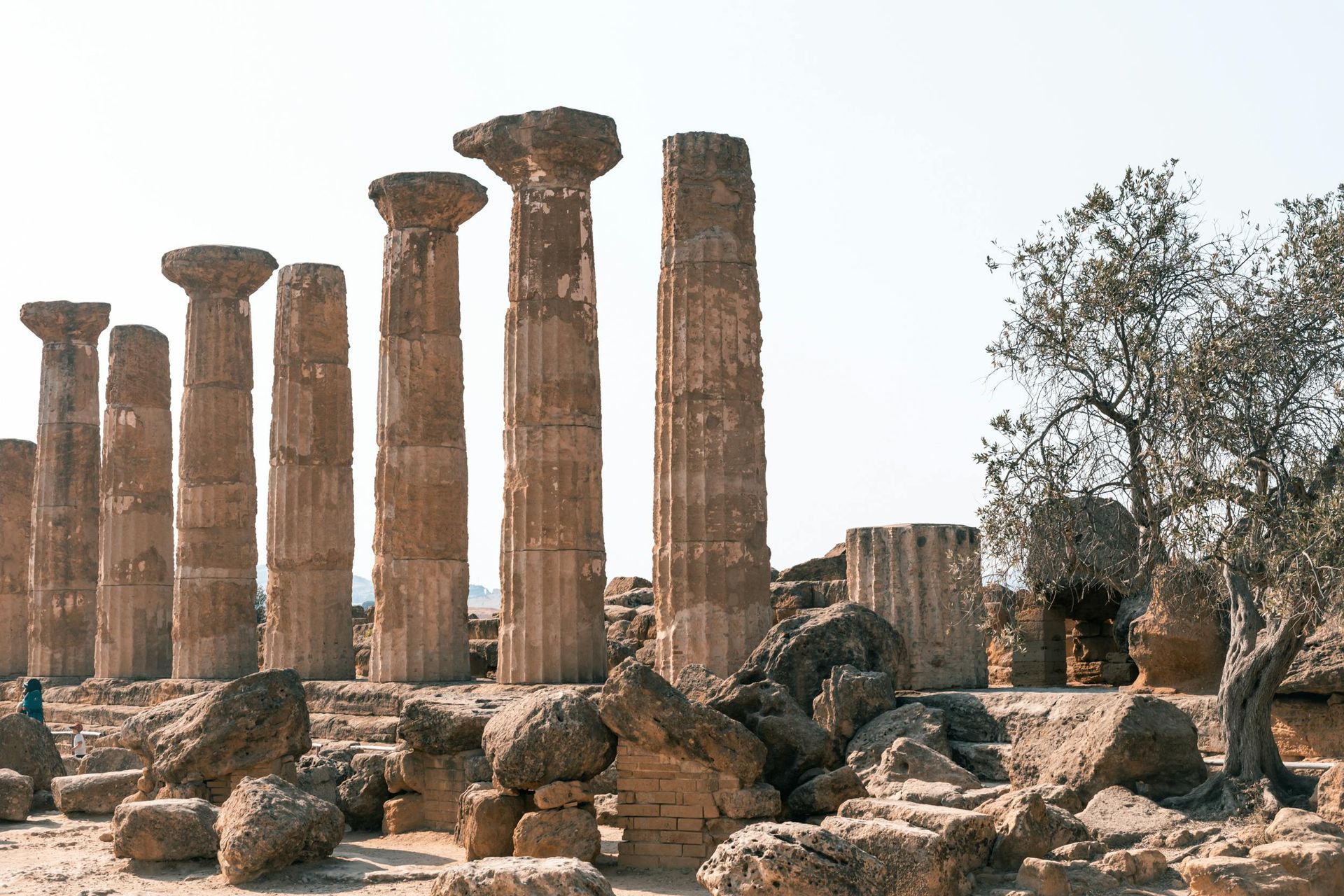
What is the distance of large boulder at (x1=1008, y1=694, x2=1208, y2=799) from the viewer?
42.6 feet

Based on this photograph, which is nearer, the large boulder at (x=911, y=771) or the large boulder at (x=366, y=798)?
the large boulder at (x=911, y=771)

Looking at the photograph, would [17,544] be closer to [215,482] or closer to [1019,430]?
[215,482]

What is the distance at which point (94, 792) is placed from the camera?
1812 cm

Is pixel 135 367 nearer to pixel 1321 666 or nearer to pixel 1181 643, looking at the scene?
pixel 1181 643

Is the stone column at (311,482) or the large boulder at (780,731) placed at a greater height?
the stone column at (311,482)

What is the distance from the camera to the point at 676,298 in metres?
17.5

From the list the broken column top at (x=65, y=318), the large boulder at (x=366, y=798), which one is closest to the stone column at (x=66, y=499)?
the broken column top at (x=65, y=318)

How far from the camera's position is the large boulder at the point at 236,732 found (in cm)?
1584

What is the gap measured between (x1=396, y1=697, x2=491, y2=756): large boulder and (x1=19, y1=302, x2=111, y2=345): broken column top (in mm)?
15819

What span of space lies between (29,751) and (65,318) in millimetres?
10838

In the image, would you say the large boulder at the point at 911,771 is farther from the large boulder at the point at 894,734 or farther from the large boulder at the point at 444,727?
the large boulder at the point at 444,727

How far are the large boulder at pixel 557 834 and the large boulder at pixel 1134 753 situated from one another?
3.30 meters

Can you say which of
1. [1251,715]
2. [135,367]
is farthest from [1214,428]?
[135,367]

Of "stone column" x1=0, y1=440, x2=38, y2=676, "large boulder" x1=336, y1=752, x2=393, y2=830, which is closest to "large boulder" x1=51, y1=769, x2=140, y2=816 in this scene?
"large boulder" x1=336, y1=752, x2=393, y2=830
